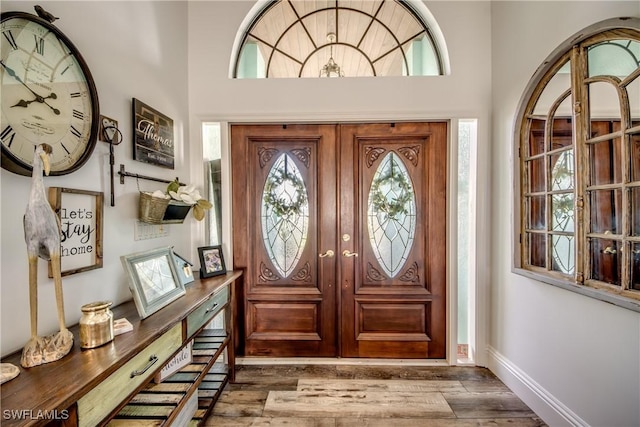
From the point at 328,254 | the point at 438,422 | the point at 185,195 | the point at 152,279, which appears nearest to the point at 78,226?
the point at 152,279

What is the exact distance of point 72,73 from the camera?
1254 millimetres

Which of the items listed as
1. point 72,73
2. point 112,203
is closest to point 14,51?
point 72,73

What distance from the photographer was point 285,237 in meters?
2.45

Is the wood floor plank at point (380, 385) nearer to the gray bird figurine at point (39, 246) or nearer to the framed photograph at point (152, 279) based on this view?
the framed photograph at point (152, 279)

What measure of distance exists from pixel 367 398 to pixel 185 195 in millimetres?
1844

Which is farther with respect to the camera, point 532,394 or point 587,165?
point 532,394

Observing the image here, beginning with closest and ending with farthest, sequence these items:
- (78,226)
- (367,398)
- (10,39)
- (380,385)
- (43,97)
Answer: (10,39) < (43,97) < (78,226) < (367,398) < (380,385)

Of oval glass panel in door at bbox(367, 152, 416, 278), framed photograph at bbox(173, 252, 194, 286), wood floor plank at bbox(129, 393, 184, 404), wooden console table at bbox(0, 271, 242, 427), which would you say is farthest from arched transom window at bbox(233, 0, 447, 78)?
wood floor plank at bbox(129, 393, 184, 404)

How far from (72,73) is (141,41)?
0.68 meters

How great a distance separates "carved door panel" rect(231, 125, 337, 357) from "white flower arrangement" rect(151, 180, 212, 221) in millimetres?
419

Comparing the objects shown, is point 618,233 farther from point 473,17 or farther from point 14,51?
point 14,51

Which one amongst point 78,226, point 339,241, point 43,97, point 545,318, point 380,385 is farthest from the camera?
point 339,241

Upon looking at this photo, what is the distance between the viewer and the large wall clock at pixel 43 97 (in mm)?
1014

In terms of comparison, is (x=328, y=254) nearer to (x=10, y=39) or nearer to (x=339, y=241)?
(x=339, y=241)
